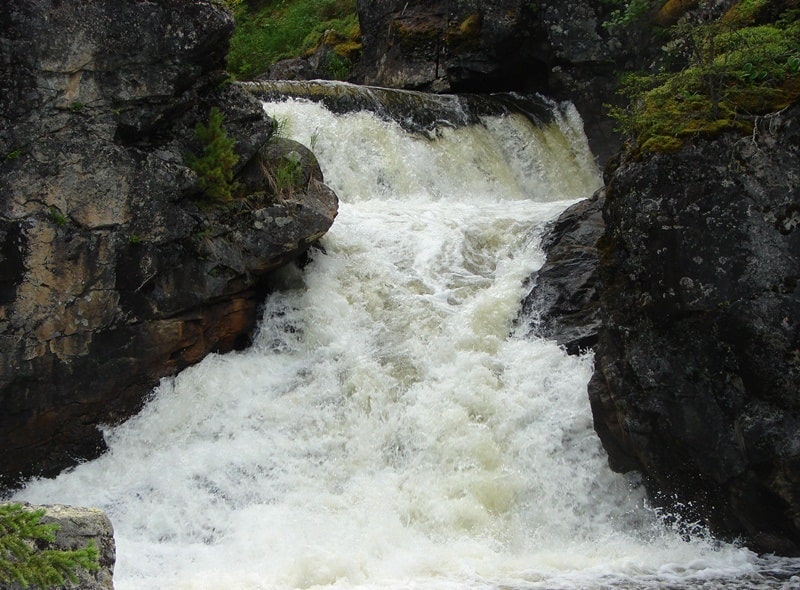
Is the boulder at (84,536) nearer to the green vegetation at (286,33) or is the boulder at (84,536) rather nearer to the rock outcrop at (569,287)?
the rock outcrop at (569,287)

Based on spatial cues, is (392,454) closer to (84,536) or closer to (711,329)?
(711,329)

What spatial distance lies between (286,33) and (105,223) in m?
17.5

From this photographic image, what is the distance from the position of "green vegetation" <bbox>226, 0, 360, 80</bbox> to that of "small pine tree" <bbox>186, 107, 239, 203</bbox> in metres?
13.9

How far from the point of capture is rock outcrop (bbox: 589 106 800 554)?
657cm

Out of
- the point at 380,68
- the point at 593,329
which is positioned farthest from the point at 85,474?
the point at 380,68

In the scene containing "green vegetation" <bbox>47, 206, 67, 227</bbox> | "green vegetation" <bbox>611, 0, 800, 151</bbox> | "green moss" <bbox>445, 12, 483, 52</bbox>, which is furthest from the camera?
"green moss" <bbox>445, 12, 483, 52</bbox>

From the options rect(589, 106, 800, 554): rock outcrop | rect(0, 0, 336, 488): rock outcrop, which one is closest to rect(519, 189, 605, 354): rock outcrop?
rect(589, 106, 800, 554): rock outcrop

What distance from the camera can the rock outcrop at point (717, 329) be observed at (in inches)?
259

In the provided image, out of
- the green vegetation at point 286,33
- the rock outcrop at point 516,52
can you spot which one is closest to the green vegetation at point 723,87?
the rock outcrop at point 516,52

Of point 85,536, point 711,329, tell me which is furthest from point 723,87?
point 85,536

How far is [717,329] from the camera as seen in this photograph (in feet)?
22.5

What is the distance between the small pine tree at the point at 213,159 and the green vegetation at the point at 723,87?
15.4 feet

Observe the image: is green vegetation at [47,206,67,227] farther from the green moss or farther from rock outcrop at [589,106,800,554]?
the green moss

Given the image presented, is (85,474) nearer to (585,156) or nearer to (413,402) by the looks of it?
(413,402)
